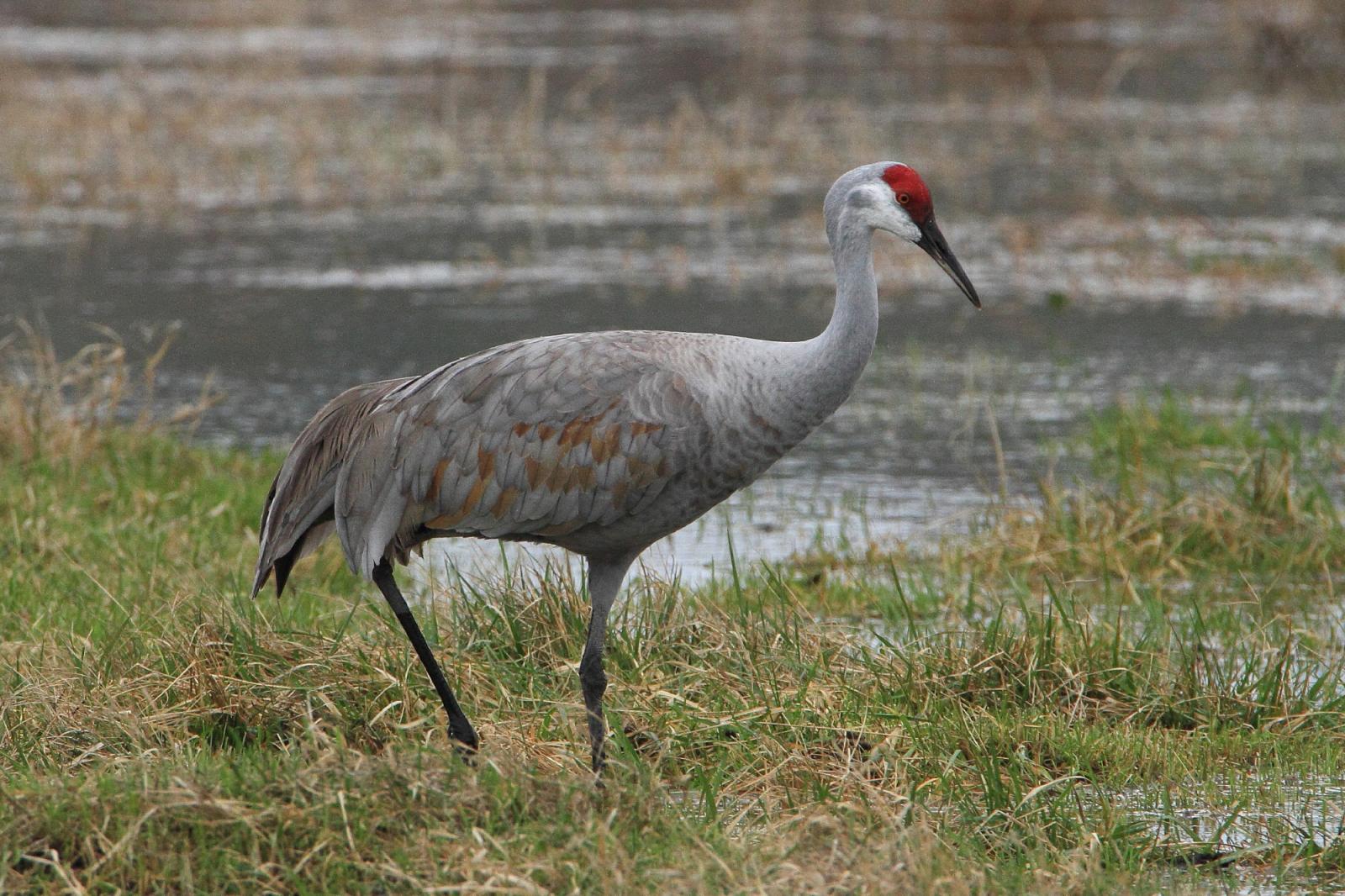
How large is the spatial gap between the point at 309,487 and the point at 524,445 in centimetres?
57

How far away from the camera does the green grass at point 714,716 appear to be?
3475 millimetres

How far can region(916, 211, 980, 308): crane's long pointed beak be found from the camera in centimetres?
443

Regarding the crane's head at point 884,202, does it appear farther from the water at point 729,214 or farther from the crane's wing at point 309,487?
the water at point 729,214

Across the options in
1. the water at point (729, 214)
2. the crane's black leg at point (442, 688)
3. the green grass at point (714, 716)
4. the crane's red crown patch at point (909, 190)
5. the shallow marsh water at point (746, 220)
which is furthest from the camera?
the water at point (729, 214)

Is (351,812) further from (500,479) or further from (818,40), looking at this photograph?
(818,40)

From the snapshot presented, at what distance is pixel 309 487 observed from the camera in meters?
4.54

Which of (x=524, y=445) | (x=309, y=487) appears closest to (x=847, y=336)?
(x=524, y=445)

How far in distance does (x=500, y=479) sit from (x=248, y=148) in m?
10.6

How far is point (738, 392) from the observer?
420 centimetres

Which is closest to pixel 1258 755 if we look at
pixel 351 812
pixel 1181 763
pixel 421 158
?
pixel 1181 763

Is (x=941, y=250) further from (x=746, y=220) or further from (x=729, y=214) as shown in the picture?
(x=729, y=214)

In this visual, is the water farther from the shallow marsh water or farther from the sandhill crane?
the sandhill crane

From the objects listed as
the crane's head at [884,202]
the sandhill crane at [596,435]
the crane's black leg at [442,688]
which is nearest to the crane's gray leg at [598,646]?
the sandhill crane at [596,435]

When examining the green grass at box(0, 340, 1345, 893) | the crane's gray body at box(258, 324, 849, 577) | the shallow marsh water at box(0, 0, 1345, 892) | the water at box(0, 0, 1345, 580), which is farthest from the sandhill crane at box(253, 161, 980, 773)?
the water at box(0, 0, 1345, 580)
